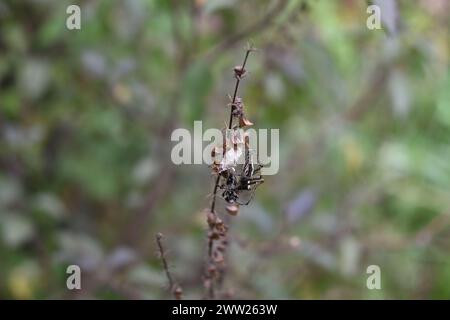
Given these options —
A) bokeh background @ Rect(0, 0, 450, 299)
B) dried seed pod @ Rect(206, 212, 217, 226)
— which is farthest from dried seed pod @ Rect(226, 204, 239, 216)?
bokeh background @ Rect(0, 0, 450, 299)

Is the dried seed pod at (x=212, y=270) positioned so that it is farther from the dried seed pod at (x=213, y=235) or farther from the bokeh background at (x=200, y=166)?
the bokeh background at (x=200, y=166)

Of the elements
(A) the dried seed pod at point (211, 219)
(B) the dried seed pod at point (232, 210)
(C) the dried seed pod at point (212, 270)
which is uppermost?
(B) the dried seed pod at point (232, 210)

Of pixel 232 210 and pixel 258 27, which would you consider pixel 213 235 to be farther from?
pixel 258 27

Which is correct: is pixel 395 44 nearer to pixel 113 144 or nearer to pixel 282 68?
pixel 282 68

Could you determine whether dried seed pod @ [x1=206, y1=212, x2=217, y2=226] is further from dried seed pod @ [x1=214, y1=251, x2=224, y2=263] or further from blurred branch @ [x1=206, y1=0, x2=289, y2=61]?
blurred branch @ [x1=206, y1=0, x2=289, y2=61]

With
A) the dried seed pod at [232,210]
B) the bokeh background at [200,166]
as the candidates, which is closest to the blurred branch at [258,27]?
the bokeh background at [200,166]

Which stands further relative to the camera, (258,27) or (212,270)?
(258,27)

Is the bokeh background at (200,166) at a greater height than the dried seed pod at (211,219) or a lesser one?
greater

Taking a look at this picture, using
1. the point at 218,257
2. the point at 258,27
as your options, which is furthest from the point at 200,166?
the point at 218,257
